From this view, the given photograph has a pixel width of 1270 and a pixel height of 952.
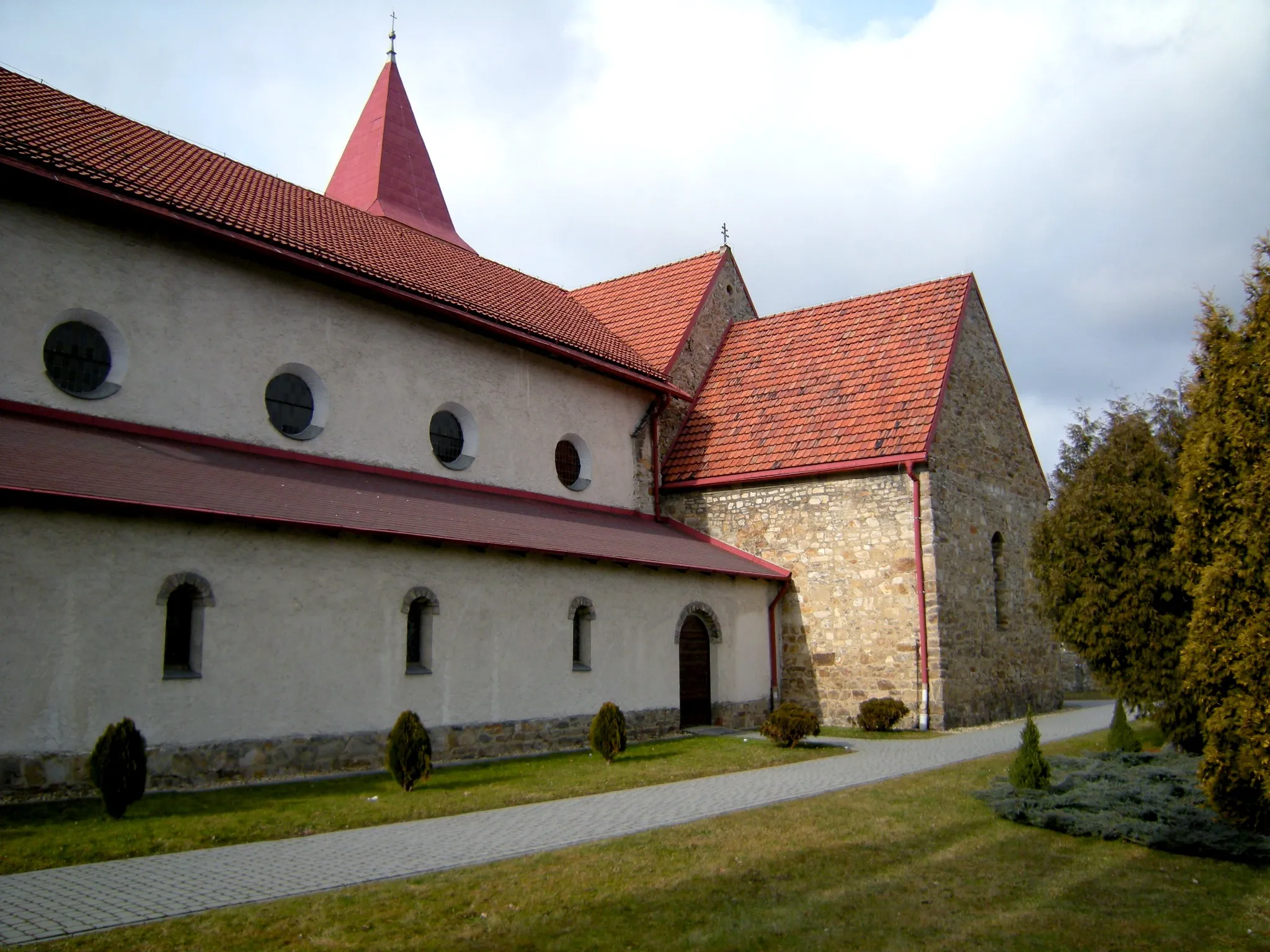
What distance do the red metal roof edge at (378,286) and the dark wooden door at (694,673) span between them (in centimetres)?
519

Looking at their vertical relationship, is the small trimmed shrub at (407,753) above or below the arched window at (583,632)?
below

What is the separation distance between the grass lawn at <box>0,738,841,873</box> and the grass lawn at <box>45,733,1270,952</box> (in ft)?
7.17

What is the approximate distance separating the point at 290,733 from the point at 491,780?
2426mm

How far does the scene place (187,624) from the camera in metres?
10.6

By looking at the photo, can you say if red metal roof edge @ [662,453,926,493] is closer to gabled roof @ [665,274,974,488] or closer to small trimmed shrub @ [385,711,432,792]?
gabled roof @ [665,274,974,488]

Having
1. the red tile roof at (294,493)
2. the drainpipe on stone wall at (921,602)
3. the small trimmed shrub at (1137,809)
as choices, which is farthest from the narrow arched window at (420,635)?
the drainpipe on stone wall at (921,602)

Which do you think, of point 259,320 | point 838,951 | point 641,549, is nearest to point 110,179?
point 259,320

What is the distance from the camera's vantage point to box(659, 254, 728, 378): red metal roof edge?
70.1 feet

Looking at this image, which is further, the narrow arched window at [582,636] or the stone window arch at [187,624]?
the narrow arched window at [582,636]

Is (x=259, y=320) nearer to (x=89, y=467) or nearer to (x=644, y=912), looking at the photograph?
(x=89, y=467)

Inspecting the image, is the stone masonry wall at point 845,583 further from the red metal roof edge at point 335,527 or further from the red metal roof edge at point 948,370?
the red metal roof edge at point 335,527

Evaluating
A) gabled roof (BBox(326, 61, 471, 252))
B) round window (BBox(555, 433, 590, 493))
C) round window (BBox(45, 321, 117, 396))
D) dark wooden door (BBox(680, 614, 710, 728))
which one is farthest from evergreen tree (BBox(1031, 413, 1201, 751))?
gabled roof (BBox(326, 61, 471, 252))

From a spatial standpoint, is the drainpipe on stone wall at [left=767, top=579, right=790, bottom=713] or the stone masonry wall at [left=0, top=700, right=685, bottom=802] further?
the drainpipe on stone wall at [left=767, top=579, right=790, bottom=713]

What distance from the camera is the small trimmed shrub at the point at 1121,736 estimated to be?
497 inches
